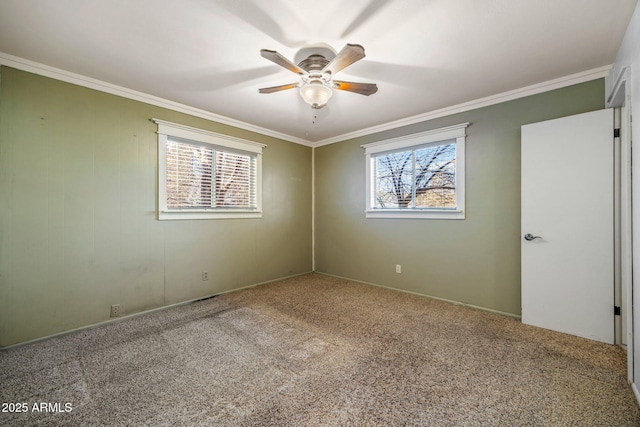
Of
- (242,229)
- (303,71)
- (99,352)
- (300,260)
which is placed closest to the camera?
(303,71)

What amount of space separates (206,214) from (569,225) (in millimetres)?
4199

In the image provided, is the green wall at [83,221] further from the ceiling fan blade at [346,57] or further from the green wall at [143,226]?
the ceiling fan blade at [346,57]

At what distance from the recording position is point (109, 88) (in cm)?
283

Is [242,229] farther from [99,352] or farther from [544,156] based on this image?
[544,156]

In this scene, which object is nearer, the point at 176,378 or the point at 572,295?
the point at 176,378

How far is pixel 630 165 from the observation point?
70.7 inches

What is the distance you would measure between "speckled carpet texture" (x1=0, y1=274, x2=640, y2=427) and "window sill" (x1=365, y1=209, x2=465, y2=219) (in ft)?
4.08

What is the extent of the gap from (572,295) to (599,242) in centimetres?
56

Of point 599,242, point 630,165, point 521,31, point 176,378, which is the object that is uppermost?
point 521,31

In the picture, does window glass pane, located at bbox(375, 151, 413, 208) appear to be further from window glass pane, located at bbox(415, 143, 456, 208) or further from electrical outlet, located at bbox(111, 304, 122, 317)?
electrical outlet, located at bbox(111, 304, 122, 317)

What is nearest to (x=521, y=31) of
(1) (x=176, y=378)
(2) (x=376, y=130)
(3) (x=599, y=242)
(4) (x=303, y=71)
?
(4) (x=303, y=71)

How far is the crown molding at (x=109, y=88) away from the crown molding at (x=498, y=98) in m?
2.05

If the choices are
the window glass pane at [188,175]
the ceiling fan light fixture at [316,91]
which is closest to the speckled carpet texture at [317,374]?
the window glass pane at [188,175]

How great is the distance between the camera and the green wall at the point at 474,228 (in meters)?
2.96
